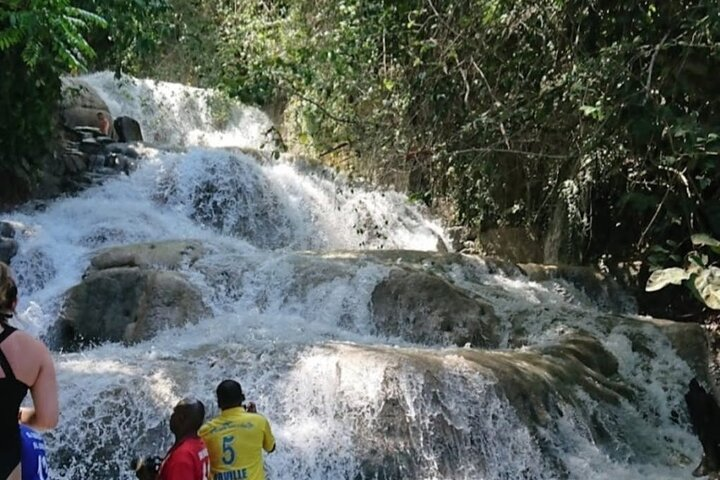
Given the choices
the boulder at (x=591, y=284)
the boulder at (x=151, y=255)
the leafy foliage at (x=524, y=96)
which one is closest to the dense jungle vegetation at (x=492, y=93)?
the leafy foliage at (x=524, y=96)

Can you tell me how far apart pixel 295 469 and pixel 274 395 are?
69 cm

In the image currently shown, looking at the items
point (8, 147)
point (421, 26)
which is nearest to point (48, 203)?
point (8, 147)

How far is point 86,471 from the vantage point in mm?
5668

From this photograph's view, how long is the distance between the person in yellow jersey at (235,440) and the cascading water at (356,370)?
2297 mm

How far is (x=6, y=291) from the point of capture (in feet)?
8.61

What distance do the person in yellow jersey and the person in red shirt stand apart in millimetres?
161

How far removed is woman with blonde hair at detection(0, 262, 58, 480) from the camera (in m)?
2.55

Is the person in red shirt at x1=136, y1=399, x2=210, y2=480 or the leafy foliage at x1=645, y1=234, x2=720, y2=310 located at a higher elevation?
the leafy foliage at x1=645, y1=234, x2=720, y2=310

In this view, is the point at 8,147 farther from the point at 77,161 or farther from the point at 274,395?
the point at 274,395

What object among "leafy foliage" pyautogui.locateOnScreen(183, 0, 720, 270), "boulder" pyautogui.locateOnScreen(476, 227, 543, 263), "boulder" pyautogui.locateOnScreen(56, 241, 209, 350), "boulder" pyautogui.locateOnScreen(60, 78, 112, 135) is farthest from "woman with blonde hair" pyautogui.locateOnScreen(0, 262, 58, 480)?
"boulder" pyautogui.locateOnScreen(60, 78, 112, 135)

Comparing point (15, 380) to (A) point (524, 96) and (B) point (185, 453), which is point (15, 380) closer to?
(B) point (185, 453)

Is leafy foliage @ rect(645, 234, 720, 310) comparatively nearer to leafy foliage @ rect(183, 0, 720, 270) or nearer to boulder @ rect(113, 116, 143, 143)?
leafy foliage @ rect(183, 0, 720, 270)

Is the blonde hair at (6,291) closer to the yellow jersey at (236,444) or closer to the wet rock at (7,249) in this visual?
the yellow jersey at (236,444)

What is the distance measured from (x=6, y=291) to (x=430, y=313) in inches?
258
